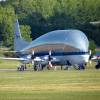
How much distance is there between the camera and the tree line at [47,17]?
144 m

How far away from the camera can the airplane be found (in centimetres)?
9344

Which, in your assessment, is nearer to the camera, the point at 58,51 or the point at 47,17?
the point at 58,51

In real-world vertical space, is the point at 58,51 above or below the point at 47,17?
above

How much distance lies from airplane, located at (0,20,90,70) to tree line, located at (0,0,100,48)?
3922cm

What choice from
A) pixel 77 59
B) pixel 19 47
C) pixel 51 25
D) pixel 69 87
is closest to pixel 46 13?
pixel 51 25

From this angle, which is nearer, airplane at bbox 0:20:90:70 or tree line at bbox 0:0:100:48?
airplane at bbox 0:20:90:70

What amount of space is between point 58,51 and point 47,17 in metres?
61.1

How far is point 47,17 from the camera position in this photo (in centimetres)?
15762

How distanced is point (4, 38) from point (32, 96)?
11081cm

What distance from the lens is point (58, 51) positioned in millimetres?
97000

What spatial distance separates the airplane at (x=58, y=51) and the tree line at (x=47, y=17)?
3922 centimetres

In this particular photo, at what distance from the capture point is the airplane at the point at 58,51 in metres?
93.4

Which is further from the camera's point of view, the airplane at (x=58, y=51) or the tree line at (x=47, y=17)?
the tree line at (x=47, y=17)

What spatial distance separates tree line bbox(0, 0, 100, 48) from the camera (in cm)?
14350
